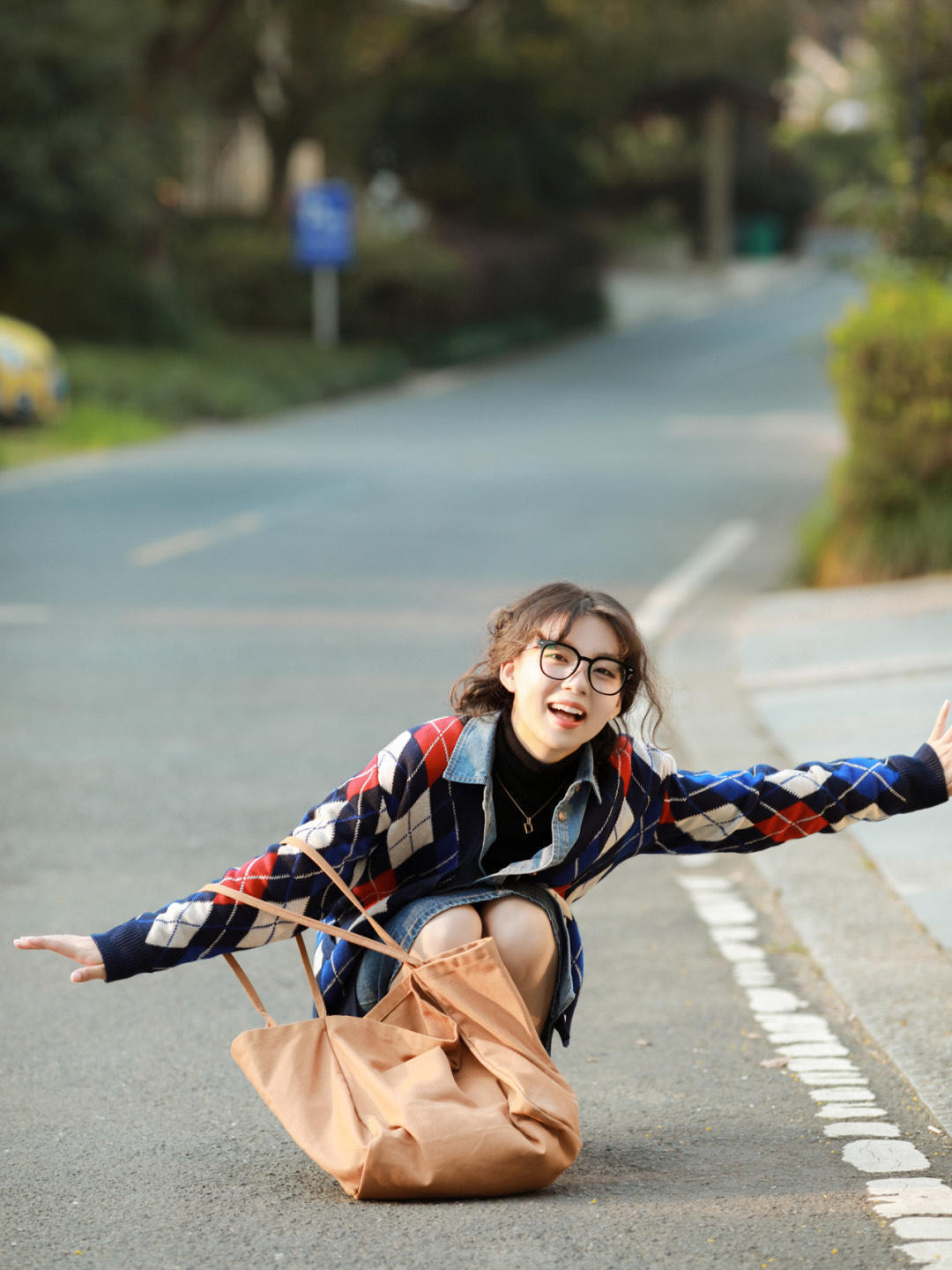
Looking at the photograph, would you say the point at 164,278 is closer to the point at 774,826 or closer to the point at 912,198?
the point at 912,198

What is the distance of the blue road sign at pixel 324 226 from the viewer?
1214 inches

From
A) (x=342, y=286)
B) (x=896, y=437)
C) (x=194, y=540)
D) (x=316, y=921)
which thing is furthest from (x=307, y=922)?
(x=342, y=286)

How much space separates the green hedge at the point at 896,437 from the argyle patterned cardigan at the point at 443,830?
25.3 ft

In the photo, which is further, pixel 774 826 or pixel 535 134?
pixel 535 134

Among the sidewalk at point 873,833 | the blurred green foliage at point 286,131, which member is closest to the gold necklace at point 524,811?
the sidewalk at point 873,833

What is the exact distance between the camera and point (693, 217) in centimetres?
5666

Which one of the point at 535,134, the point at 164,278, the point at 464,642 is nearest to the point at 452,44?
the point at 535,134

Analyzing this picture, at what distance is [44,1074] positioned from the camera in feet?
13.5

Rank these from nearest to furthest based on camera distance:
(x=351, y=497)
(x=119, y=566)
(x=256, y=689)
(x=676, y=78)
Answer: (x=256, y=689) < (x=119, y=566) < (x=351, y=497) < (x=676, y=78)

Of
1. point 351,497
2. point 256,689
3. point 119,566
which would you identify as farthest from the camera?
point 351,497

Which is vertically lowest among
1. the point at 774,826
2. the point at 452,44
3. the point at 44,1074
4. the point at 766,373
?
the point at 766,373

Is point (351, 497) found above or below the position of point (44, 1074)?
below

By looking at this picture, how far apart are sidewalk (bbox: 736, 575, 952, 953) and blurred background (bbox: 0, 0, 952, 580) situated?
1.07 metres

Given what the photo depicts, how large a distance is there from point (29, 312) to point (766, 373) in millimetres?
11420
